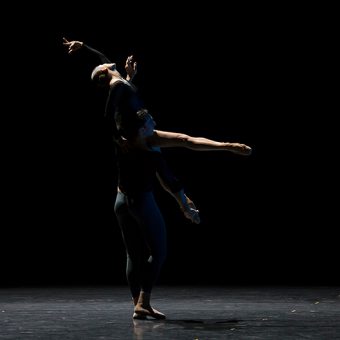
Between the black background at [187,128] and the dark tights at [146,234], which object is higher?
the black background at [187,128]

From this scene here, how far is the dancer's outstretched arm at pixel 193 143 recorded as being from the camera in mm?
4695

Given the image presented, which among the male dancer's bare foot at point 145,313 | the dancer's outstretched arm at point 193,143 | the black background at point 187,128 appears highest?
the black background at point 187,128

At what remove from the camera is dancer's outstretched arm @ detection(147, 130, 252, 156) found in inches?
185

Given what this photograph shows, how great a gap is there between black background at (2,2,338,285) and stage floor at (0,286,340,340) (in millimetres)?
1936

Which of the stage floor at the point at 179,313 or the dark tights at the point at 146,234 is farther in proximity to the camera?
the dark tights at the point at 146,234

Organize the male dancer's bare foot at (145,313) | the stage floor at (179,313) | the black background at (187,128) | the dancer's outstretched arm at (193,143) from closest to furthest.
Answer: the stage floor at (179,313) → the dancer's outstretched arm at (193,143) → the male dancer's bare foot at (145,313) → the black background at (187,128)

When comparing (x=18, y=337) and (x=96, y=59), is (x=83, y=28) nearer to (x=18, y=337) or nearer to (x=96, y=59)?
(x=96, y=59)

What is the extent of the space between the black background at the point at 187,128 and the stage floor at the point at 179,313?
6.35ft

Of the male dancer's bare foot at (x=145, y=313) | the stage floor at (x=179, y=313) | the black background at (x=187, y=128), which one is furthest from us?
the black background at (x=187, y=128)

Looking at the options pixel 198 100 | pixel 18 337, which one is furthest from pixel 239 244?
pixel 18 337

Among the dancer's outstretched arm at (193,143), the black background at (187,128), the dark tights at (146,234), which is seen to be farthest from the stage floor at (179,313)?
the black background at (187,128)

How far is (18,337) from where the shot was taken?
13.9 ft

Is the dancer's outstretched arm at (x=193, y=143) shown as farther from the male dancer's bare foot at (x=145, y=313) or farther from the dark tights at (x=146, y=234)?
the male dancer's bare foot at (x=145, y=313)

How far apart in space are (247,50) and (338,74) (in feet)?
3.03
